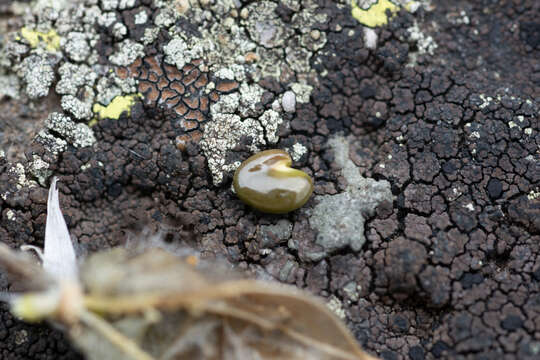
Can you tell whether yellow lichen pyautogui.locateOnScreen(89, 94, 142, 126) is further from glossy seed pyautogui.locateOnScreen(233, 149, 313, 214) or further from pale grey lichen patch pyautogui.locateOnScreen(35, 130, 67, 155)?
glossy seed pyautogui.locateOnScreen(233, 149, 313, 214)

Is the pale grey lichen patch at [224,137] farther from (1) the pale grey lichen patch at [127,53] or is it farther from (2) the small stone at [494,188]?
(2) the small stone at [494,188]

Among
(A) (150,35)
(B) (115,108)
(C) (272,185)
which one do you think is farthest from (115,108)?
(C) (272,185)

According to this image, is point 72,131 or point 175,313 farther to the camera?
point 72,131

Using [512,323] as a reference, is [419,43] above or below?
above

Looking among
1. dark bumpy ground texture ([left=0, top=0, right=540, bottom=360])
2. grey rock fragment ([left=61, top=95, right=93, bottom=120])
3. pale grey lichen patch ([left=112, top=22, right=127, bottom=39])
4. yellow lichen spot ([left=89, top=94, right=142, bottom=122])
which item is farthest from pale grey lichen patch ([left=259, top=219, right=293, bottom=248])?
pale grey lichen patch ([left=112, top=22, right=127, bottom=39])

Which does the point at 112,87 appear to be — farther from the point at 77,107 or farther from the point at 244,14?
the point at 244,14

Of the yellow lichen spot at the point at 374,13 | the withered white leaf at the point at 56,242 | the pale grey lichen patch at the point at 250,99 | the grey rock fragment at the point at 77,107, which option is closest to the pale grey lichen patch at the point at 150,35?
the grey rock fragment at the point at 77,107
